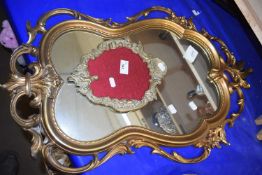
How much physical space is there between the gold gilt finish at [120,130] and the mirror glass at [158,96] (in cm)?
2

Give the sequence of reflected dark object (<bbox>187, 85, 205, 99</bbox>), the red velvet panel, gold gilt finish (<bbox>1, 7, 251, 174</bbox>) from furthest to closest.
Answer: reflected dark object (<bbox>187, 85, 205, 99</bbox>)
the red velvet panel
gold gilt finish (<bbox>1, 7, 251, 174</bbox>)

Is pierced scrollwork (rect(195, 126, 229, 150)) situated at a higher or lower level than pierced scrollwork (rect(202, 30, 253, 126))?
lower

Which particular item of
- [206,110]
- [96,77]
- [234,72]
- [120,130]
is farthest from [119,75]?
[234,72]

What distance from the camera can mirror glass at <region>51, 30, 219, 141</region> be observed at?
876 millimetres

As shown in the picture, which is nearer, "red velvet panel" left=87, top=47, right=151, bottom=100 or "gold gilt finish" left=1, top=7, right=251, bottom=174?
"gold gilt finish" left=1, top=7, right=251, bottom=174

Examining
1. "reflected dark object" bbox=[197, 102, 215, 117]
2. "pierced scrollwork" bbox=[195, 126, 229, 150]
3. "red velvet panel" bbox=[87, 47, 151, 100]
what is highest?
"red velvet panel" bbox=[87, 47, 151, 100]

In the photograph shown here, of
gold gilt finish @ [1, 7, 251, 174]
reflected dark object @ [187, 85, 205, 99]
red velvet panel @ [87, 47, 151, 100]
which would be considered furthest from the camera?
reflected dark object @ [187, 85, 205, 99]

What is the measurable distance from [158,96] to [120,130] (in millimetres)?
185

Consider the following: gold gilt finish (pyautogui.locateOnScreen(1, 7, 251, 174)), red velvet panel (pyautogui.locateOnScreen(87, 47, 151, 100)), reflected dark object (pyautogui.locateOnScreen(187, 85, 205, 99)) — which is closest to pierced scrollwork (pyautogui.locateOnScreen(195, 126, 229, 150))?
gold gilt finish (pyautogui.locateOnScreen(1, 7, 251, 174))

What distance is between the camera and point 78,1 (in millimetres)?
1025

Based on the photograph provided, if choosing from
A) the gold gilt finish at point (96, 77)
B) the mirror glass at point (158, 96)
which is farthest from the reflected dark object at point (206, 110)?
the gold gilt finish at point (96, 77)

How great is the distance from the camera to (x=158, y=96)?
3.24 feet

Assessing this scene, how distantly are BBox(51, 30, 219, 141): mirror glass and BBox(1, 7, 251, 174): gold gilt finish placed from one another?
21mm

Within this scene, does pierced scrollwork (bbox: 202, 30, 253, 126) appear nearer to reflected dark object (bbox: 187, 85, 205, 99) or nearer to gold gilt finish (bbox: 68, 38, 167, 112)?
reflected dark object (bbox: 187, 85, 205, 99)
